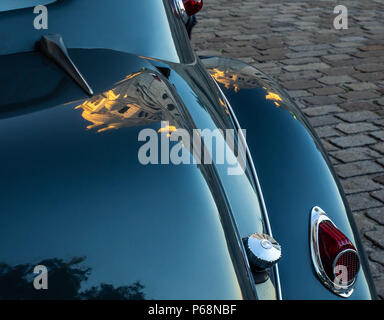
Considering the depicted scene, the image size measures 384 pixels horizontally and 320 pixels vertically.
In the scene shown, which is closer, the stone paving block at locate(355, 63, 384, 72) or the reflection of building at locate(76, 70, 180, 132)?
the reflection of building at locate(76, 70, 180, 132)

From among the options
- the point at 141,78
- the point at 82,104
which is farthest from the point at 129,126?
the point at 141,78

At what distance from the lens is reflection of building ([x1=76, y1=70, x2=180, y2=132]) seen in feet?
4.87

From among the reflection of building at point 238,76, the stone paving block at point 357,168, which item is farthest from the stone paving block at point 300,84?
the reflection of building at point 238,76

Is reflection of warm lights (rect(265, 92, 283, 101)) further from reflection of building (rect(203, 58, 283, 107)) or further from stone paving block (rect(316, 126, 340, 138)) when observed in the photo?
stone paving block (rect(316, 126, 340, 138))

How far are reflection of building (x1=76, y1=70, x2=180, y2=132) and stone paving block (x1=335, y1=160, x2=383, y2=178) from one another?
2283mm

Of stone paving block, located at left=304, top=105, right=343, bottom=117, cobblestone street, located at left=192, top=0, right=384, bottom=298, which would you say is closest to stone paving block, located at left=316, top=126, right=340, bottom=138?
cobblestone street, located at left=192, top=0, right=384, bottom=298

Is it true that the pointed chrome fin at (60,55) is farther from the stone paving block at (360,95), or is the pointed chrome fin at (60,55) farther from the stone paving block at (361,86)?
the stone paving block at (361,86)

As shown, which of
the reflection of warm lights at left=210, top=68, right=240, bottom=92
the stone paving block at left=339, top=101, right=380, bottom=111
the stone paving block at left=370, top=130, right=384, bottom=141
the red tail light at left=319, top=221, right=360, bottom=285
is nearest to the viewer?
the red tail light at left=319, top=221, right=360, bottom=285

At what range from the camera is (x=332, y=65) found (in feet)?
18.6

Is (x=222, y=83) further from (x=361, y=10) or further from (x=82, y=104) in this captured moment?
(x=361, y=10)

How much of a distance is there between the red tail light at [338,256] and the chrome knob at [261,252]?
0.30m

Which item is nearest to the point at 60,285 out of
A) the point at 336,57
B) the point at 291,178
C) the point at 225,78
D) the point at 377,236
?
the point at 291,178

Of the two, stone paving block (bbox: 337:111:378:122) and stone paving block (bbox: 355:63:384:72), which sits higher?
stone paving block (bbox: 355:63:384:72)

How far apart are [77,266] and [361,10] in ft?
24.3
